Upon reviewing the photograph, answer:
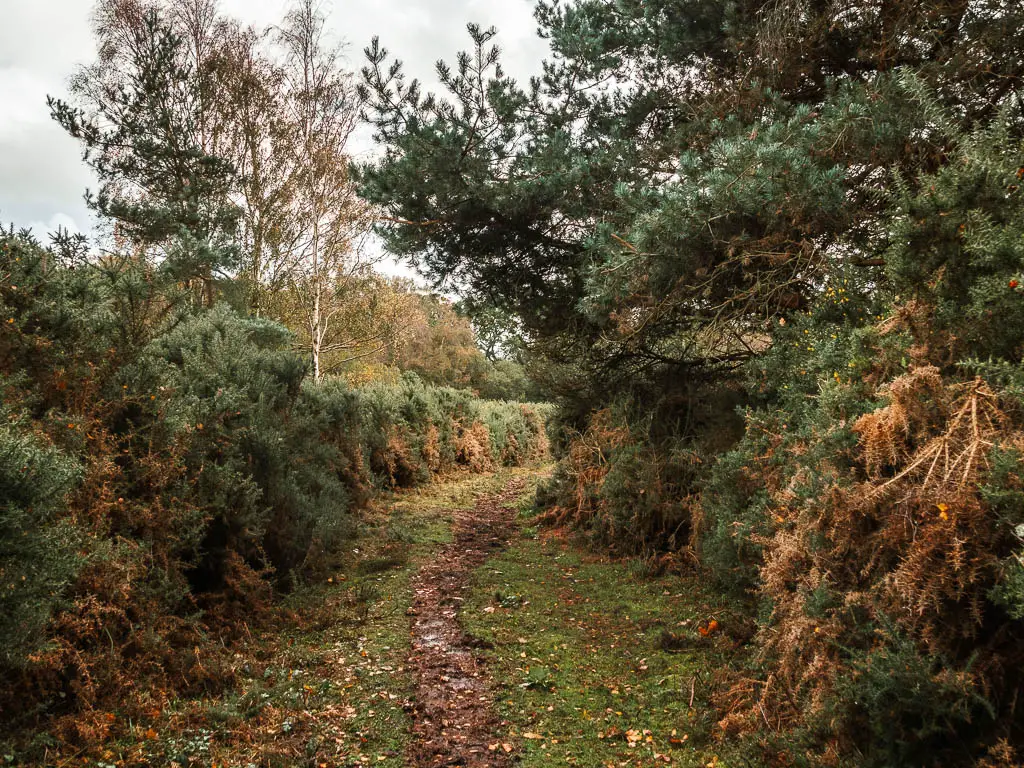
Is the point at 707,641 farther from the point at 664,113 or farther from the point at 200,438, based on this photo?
the point at 664,113

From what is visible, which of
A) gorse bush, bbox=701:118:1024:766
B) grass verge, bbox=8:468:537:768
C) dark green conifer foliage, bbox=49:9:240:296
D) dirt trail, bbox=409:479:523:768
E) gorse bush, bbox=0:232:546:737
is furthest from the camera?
dark green conifer foliage, bbox=49:9:240:296

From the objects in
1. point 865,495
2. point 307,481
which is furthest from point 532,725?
point 307,481

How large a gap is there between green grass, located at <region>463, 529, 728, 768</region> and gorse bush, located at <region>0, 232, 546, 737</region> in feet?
6.99

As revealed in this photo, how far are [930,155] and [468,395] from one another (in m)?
13.2

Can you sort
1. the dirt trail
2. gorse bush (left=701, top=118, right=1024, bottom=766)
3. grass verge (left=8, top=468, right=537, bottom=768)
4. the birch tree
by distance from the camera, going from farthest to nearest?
the birch tree → the dirt trail → grass verge (left=8, top=468, right=537, bottom=768) → gorse bush (left=701, top=118, right=1024, bottom=766)

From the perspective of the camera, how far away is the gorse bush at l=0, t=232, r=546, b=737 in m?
3.11

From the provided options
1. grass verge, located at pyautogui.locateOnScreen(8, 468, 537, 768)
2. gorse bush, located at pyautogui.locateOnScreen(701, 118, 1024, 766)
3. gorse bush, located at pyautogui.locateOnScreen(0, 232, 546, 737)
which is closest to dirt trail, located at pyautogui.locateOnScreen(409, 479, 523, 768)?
grass verge, located at pyautogui.locateOnScreen(8, 468, 537, 768)

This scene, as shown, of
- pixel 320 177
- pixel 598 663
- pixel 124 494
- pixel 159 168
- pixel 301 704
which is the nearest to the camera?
pixel 301 704

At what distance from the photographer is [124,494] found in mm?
4422

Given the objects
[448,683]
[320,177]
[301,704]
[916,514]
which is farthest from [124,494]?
[320,177]

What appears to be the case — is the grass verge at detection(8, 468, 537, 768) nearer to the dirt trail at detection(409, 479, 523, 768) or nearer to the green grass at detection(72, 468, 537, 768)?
the green grass at detection(72, 468, 537, 768)

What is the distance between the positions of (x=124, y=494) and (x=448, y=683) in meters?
2.74

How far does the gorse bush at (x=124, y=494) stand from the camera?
10.2 feet

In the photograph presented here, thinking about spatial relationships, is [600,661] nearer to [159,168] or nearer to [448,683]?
[448,683]
